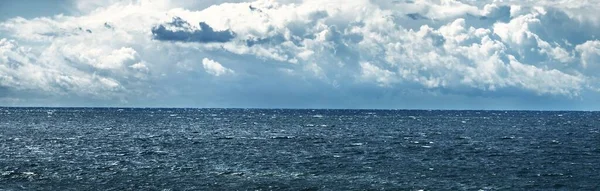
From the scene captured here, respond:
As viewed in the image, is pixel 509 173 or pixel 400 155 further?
pixel 400 155

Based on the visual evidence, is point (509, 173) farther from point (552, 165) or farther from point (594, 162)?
point (594, 162)

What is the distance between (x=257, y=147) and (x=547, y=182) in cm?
4910

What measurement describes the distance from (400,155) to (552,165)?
64.6 ft

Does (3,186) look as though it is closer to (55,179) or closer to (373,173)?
(55,179)

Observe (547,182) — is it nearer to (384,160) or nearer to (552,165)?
(552,165)

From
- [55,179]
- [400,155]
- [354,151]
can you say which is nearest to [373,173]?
[400,155]

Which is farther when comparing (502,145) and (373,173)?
(502,145)

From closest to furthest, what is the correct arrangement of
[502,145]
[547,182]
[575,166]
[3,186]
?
[3,186], [547,182], [575,166], [502,145]

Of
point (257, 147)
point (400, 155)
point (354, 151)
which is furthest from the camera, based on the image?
point (257, 147)

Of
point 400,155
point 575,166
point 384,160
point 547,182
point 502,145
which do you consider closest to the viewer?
point 547,182

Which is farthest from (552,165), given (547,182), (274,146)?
(274,146)

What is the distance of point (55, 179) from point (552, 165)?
5511 cm

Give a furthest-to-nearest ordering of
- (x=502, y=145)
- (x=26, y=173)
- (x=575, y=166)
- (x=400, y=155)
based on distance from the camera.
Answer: (x=502, y=145), (x=400, y=155), (x=575, y=166), (x=26, y=173)

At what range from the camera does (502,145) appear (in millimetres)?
107000
